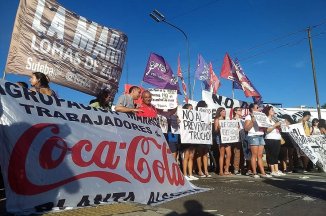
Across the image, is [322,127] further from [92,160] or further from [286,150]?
[92,160]

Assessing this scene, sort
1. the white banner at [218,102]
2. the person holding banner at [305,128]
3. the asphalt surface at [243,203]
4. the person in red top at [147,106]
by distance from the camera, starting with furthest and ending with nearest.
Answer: the white banner at [218,102], the person holding banner at [305,128], the person in red top at [147,106], the asphalt surface at [243,203]

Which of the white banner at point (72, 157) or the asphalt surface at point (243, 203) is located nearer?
the white banner at point (72, 157)

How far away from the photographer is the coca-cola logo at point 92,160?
4215mm

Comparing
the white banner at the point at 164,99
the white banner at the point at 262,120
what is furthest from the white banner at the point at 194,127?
the white banner at the point at 262,120

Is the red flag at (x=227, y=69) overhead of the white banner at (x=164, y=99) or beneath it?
overhead

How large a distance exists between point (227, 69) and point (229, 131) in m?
6.47

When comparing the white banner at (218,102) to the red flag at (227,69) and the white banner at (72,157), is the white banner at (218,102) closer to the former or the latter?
the red flag at (227,69)

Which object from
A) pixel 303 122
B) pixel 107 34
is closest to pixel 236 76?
pixel 303 122

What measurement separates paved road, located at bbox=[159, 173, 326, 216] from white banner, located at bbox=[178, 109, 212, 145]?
2198mm

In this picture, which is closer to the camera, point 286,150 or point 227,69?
point 286,150

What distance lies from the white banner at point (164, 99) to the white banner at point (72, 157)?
133 inches

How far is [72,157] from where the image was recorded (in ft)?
15.9

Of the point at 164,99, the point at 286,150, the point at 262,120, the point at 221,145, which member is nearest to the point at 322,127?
the point at 286,150

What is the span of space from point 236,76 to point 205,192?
10.4m
